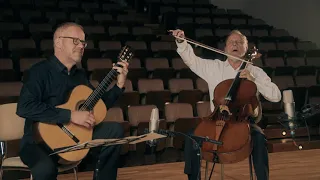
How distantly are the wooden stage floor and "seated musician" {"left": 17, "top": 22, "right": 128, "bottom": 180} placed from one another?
79 centimetres

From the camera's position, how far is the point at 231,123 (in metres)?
1.88

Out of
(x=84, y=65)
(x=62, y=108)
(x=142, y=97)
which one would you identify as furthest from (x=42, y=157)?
(x=84, y=65)

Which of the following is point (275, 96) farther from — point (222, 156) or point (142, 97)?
point (142, 97)

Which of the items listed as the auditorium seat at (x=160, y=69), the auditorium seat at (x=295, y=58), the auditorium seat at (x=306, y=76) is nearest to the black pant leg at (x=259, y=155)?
the auditorium seat at (x=160, y=69)

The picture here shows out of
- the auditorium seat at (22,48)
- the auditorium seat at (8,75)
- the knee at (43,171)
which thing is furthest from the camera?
the auditorium seat at (22,48)

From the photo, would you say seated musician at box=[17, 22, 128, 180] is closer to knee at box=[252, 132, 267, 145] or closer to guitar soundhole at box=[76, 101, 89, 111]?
guitar soundhole at box=[76, 101, 89, 111]

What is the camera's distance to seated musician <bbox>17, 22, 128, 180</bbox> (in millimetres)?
1646

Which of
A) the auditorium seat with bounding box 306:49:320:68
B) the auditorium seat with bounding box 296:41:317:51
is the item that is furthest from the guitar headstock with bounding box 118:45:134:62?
the auditorium seat with bounding box 296:41:317:51

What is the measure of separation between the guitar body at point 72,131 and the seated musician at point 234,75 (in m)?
0.49

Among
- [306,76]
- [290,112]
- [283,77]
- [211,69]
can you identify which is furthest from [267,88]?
[306,76]

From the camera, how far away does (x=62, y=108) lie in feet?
5.57

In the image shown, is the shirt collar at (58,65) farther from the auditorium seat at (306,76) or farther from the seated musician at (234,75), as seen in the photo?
the auditorium seat at (306,76)

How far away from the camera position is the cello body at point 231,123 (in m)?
1.86

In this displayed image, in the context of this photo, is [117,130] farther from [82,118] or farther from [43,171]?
[43,171]
